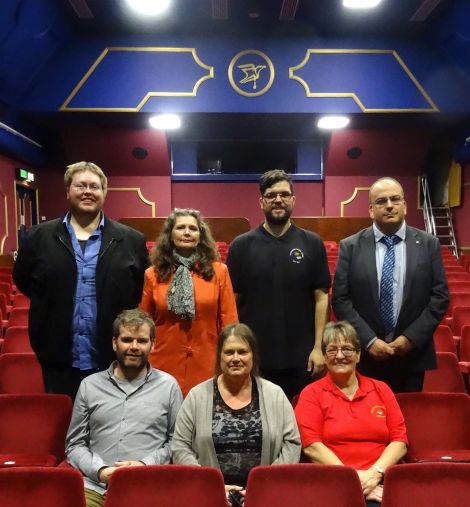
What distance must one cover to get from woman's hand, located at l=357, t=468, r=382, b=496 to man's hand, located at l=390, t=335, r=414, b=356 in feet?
1.17

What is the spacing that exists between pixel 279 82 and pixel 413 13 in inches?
55.5

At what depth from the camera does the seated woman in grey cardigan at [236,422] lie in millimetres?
1288

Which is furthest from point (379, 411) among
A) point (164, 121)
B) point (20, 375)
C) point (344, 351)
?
point (164, 121)

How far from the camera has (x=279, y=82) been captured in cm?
546

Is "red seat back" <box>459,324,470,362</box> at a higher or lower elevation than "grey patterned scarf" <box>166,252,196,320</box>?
lower

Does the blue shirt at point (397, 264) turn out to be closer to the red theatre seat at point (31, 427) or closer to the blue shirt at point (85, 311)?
the blue shirt at point (85, 311)

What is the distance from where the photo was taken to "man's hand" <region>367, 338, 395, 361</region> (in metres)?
1.48

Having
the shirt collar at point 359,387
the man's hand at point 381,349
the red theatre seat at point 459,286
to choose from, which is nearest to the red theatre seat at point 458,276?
the red theatre seat at point 459,286

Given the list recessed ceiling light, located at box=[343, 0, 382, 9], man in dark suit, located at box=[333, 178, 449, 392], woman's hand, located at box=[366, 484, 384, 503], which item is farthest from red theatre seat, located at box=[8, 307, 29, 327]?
recessed ceiling light, located at box=[343, 0, 382, 9]

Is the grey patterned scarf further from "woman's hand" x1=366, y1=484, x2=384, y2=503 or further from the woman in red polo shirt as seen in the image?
"woman's hand" x1=366, y1=484, x2=384, y2=503

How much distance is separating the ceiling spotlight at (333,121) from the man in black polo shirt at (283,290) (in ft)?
14.2

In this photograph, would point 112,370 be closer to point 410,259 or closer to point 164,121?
point 410,259

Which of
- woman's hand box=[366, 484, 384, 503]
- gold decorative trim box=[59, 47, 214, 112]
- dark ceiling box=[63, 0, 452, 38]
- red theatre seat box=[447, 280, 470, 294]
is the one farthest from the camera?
gold decorative trim box=[59, 47, 214, 112]

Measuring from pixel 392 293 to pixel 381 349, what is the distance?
0.17 meters
